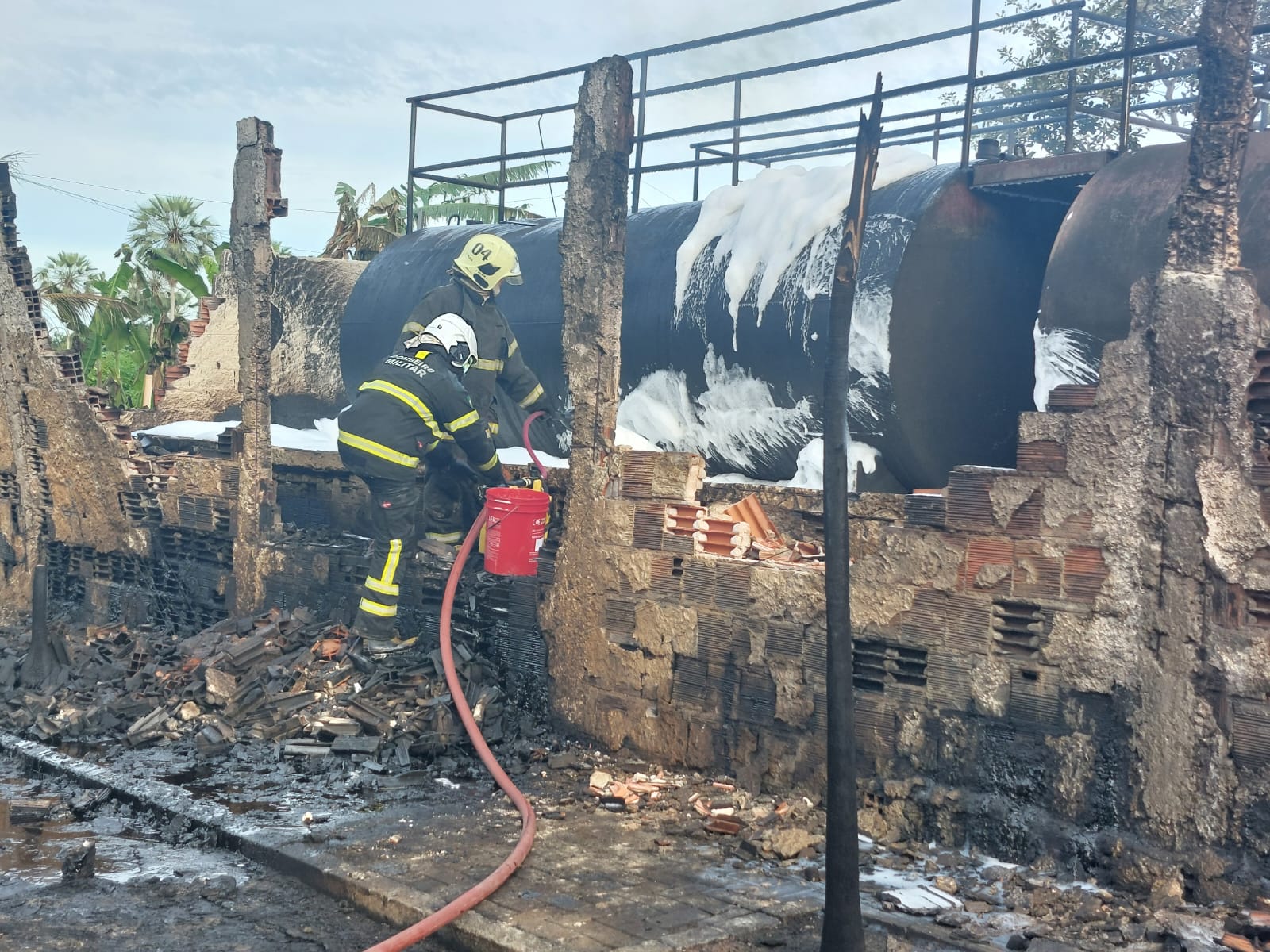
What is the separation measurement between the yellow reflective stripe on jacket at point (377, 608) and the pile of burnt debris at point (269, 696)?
0.84 feet

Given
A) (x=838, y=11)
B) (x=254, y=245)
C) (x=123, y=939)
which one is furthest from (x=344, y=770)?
(x=838, y=11)

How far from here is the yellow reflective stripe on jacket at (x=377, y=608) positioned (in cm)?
802

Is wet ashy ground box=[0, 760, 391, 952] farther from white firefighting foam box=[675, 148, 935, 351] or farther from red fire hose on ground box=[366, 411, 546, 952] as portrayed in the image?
white firefighting foam box=[675, 148, 935, 351]

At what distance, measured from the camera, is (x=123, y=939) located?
443 cm

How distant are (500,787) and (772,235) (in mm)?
3866

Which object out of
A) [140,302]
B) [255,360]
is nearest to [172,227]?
[140,302]

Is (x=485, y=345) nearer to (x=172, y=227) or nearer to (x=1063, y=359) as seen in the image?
(x=1063, y=359)

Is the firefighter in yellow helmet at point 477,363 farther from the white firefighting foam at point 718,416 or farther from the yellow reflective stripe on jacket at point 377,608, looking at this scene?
the white firefighting foam at point 718,416

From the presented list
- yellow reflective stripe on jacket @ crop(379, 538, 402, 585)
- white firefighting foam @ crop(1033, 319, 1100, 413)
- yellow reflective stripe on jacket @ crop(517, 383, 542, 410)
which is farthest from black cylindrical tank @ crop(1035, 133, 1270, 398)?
yellow reflective stripe on jacket @ crop(379, 538, 402, 585)

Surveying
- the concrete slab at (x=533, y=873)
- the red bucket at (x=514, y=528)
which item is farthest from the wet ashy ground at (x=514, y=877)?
the red bucket at (x=514, y=528)

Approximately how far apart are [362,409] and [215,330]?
540 centimetres

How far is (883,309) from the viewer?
675 centimetres

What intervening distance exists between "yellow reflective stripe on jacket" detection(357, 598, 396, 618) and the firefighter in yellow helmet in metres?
0.57

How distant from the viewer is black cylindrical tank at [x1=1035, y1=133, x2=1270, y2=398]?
558 centimetres
